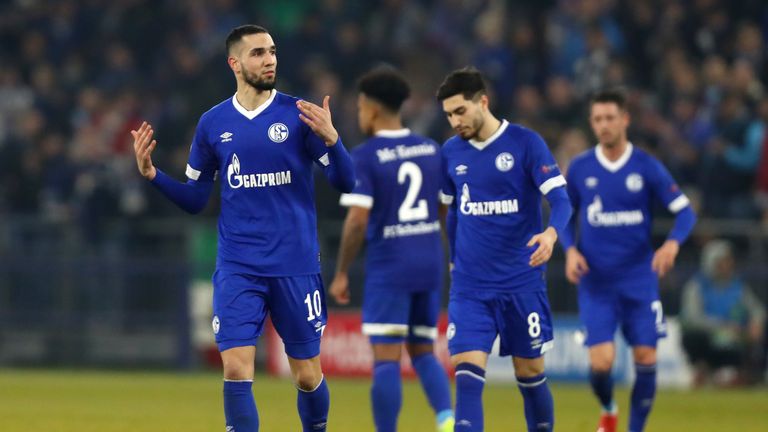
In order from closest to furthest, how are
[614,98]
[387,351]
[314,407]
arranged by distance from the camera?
[314,407]
[387,351]
[614,98]

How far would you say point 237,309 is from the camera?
815 centimetres

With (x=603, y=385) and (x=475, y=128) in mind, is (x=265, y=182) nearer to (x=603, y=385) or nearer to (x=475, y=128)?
(x=475, y=128)

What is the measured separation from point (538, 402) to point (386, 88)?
2661 millimetres

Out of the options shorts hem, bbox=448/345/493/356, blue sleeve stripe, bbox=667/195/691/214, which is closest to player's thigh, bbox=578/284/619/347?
blue sleeve stripe, bbox=667/195/691/214

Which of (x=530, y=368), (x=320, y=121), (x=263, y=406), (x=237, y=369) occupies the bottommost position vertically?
(x=263, y=406)

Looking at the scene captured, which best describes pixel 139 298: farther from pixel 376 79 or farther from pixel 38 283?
pixel 376 79

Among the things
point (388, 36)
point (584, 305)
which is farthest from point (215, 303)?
point (388, 36)

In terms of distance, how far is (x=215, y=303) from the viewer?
827cm

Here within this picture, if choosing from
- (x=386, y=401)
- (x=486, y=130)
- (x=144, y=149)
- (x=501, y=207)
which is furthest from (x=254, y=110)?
(x=386, y=401)

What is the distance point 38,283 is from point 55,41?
5.62 metres

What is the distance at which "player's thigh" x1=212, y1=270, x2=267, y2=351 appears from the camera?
810 cm

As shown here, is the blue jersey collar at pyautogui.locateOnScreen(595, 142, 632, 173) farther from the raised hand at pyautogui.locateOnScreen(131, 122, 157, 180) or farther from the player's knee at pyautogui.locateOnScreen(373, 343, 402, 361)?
the raised hand at pyautogui.locateOnScreen(131, 122, 157, 180)

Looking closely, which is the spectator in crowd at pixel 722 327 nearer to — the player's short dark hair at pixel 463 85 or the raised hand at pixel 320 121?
the player's short dark hair at pixel 463 85

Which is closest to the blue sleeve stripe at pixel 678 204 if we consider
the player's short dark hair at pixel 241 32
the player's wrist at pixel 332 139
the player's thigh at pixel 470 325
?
the player's thigh at pixel 470 325
